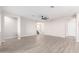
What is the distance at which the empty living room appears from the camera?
1.79 m

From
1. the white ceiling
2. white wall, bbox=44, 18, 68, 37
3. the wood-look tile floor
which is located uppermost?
the white ceiling

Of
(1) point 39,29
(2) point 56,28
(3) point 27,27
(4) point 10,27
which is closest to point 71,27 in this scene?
(2) point 56,28

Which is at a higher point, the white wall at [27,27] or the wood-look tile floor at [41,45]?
the white wall at [27,27]

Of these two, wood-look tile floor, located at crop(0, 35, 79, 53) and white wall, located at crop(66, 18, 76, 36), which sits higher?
white wall, located at crop(66, 18, 76, 36)

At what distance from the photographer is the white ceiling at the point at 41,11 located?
1.77m

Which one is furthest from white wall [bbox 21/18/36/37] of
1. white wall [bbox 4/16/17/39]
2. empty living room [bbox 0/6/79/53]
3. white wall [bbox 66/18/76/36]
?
white wall [bbox 66/18/76/36]

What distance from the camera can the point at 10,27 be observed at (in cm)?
183

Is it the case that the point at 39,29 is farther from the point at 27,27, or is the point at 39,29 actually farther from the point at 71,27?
the point at 71,27

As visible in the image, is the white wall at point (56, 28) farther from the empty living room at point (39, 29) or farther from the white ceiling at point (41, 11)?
the white ceiling at point (41, 11)

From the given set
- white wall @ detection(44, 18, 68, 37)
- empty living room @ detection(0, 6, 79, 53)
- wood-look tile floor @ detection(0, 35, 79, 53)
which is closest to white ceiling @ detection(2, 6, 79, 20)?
empty living room @ detection(0, 6, 79, 53)

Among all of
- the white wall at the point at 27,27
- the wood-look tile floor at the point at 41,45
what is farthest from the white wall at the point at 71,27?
the white wall at the point at 27,27

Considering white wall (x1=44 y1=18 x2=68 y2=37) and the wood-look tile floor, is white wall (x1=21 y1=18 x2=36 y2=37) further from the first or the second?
white wall (x1=44 y1=18 x2=68 y2=37)
